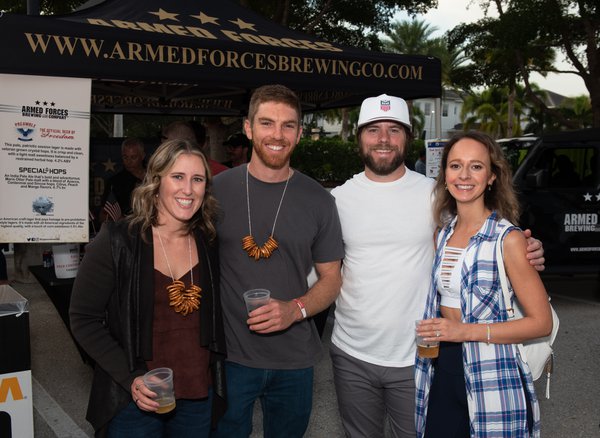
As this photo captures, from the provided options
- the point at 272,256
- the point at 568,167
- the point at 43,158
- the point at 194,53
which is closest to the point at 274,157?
the point at 272,256

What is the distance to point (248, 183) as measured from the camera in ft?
8.73

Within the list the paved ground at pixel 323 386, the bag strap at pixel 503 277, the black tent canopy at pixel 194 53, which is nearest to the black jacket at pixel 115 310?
the bag strap at pixel 503 277

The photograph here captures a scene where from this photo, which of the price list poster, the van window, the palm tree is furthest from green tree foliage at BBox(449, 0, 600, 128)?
the palm tree

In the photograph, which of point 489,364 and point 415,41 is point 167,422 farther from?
point 415,41

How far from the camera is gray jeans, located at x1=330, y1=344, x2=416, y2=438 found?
9.14 feet

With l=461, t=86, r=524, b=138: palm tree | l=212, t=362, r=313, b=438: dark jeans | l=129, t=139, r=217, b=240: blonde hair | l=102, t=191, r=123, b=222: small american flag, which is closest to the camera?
l=129, t=139, r=217, b=240: blonde hair

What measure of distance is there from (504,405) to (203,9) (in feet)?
17.2

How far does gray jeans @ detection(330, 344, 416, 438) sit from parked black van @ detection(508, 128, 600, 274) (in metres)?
5.53

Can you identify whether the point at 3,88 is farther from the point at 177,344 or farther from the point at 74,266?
the point at 177,344

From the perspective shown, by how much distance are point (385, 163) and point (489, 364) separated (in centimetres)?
99

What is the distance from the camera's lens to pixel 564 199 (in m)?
7.87

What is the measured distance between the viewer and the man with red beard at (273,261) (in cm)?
257

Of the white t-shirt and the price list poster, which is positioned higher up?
the price list poster

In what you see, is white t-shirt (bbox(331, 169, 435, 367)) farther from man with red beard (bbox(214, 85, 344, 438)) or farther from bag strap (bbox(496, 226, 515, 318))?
bag strap (bbox(496, 226, 515, 318))
